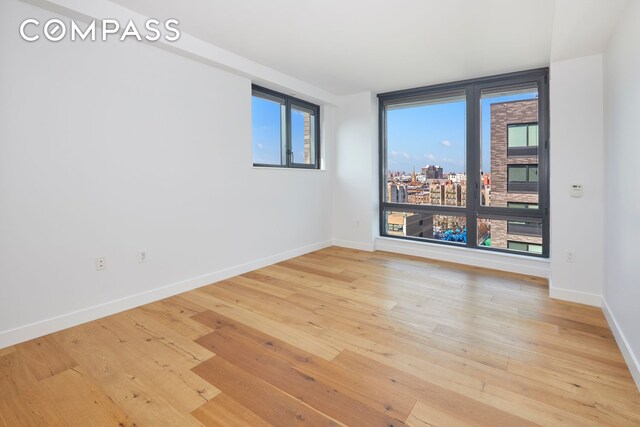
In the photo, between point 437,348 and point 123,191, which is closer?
point 437,348

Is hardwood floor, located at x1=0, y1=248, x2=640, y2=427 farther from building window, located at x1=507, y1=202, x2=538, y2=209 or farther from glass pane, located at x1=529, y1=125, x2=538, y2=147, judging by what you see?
glass pane, located at x1=529, y1=125, x2=538, y2=147

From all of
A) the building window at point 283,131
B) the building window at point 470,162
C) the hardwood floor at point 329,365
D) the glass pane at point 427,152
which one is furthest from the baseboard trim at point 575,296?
Result: the building window at point 283,131

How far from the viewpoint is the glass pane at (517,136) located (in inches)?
153

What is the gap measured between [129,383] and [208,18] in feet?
8.96

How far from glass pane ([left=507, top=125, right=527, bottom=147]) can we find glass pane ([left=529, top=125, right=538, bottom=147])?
0.17ft

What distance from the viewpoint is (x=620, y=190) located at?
2189mm

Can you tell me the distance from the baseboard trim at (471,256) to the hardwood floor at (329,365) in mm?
720

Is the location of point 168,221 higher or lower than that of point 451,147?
lower

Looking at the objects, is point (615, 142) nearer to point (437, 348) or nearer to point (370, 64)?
point (437, 348)

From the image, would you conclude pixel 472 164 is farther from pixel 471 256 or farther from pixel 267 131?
pixel 267 131

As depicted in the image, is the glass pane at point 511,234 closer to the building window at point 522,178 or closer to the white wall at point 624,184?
the building window at point 522,178

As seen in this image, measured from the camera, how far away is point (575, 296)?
2930 millimetres

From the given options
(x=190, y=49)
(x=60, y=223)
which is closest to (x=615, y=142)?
(x=190, y=49)

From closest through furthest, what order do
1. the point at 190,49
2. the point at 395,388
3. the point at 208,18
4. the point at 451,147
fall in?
the point at 395,388 < the point at 208,18 < the point at 190,49 < the point at 451,147
